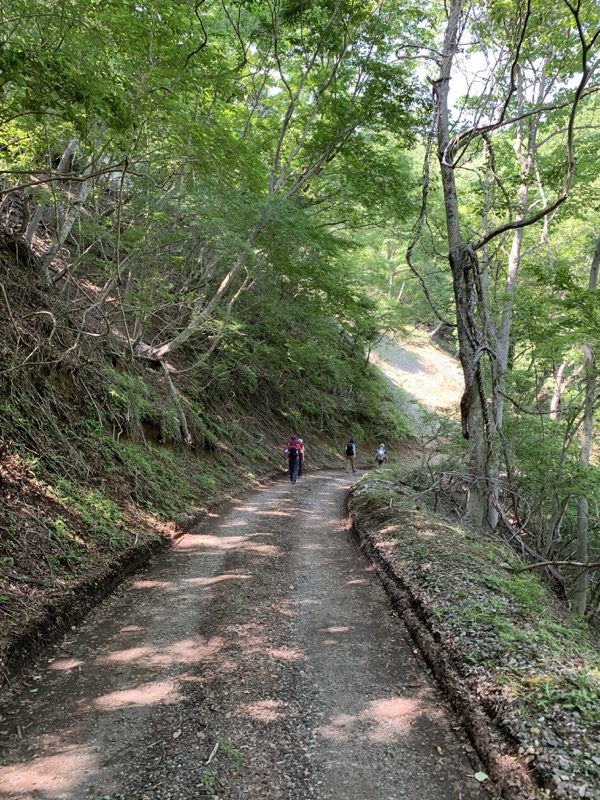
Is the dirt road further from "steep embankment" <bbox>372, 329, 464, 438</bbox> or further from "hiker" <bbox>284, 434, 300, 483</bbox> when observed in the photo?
"steep embankment" <bbox>372, 329, 464, 438</bbox>

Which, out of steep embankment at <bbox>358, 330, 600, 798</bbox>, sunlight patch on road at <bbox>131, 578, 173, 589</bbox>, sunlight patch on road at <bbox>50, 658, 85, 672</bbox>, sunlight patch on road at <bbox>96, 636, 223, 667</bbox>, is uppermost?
steep embankment at <bbox>358, 330, 600, 798</bbox>

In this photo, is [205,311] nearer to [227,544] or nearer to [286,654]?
[227,544]

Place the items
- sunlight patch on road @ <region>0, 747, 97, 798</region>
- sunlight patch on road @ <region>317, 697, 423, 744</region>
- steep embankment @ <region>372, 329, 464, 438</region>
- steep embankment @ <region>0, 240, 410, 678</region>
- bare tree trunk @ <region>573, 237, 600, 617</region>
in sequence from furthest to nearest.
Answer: steep embankment @ <region>372, 329, 464, 438</region>
bare tree trunk @ <region>573, 237, 600, 617</region>
steep embankment @ <region>0, 240, 410, 678</region>
sunlight patch on road @ <region>317, 697, 423, 744</region>
sunlight patch on road @ <region>0, 747, 97, 798</region>

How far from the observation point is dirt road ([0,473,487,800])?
3057mm

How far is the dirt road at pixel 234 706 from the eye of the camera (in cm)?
306

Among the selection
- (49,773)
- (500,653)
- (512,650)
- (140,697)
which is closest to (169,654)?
(140,697)

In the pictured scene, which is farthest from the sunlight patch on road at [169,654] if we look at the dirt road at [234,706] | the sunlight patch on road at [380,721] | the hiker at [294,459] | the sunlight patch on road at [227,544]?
the hiker at [294,459]

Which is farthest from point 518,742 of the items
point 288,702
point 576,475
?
point 576,475

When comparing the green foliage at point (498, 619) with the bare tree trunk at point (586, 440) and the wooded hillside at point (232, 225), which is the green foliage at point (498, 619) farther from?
the bare tree trunk at point (586, 440)

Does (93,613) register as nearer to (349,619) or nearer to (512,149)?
(349,619)

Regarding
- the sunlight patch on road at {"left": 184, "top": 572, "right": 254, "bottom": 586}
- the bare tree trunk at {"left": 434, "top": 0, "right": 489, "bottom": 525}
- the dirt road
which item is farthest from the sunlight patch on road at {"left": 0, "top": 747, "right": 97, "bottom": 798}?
the bare tree trunk at {"left": 434, "top": 0, "right": 489, "bottom": 525}

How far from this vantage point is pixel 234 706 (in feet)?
12.4

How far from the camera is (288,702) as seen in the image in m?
3.88

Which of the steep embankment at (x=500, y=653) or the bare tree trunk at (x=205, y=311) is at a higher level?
the bare tree trunk at (x=205, y=311)
